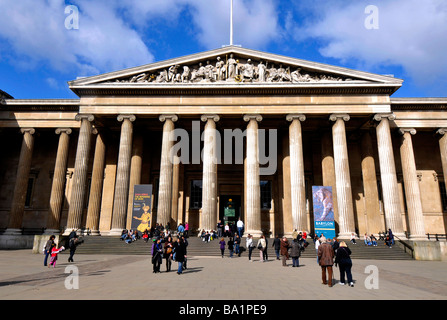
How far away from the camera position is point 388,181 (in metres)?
23.3

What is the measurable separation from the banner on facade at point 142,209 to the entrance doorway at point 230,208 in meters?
9.88

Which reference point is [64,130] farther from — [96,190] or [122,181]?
[122,181]

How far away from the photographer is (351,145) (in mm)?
30000

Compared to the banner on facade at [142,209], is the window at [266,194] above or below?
above

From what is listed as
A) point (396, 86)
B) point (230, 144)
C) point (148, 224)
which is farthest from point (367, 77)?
point (148, 224)

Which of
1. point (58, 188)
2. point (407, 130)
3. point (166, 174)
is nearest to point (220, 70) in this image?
point (166, 174)

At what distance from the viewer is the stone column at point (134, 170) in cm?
2667

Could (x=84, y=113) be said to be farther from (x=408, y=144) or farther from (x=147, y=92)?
(x=408, y=144)

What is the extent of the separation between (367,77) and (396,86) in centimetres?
238

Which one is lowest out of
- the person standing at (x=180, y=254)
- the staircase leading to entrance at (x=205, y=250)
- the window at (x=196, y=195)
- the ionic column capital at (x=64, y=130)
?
the staircase leading to entrance at (x=205, y=250)

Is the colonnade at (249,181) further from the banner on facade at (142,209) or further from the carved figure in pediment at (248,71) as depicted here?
the carved figure in pediment at (248,71)

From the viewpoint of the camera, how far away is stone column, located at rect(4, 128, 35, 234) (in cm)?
2644

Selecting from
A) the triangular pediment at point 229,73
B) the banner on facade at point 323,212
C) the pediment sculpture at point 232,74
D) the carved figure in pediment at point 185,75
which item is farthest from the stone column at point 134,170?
the banner on facade at point 323,212

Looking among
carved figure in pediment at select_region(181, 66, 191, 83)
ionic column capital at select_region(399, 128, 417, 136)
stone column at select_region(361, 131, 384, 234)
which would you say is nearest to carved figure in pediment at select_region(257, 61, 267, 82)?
carved figure in pediment at select_region(181, 66, 191, 83)
